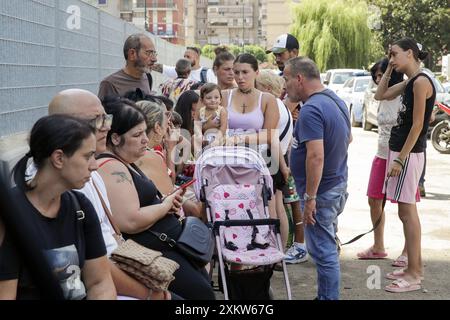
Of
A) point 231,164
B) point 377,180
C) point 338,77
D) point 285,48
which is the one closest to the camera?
point 231,164

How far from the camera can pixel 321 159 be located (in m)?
5.24

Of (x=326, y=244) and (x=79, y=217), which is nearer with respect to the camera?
(x=79, y=217)

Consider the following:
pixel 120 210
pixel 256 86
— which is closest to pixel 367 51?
pixel 256 86

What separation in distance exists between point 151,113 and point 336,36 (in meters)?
51.4

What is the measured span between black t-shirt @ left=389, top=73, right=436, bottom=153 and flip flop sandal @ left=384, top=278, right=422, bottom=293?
1085mm

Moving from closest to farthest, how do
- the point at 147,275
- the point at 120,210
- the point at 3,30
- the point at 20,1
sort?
the point at 147,275, the point at 120,210, the point at 3,30, the point at 20,1

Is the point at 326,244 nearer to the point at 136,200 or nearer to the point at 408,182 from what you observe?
the point at 408,182

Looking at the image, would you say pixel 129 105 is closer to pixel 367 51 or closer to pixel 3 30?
pixel 3 30

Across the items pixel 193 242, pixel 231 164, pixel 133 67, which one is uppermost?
pixel 133 67

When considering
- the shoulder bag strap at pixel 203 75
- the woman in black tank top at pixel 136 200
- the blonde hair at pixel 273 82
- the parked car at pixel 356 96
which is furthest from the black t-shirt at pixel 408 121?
the parked car at pixel 356 96

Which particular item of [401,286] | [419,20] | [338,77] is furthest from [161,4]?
[401,286]
